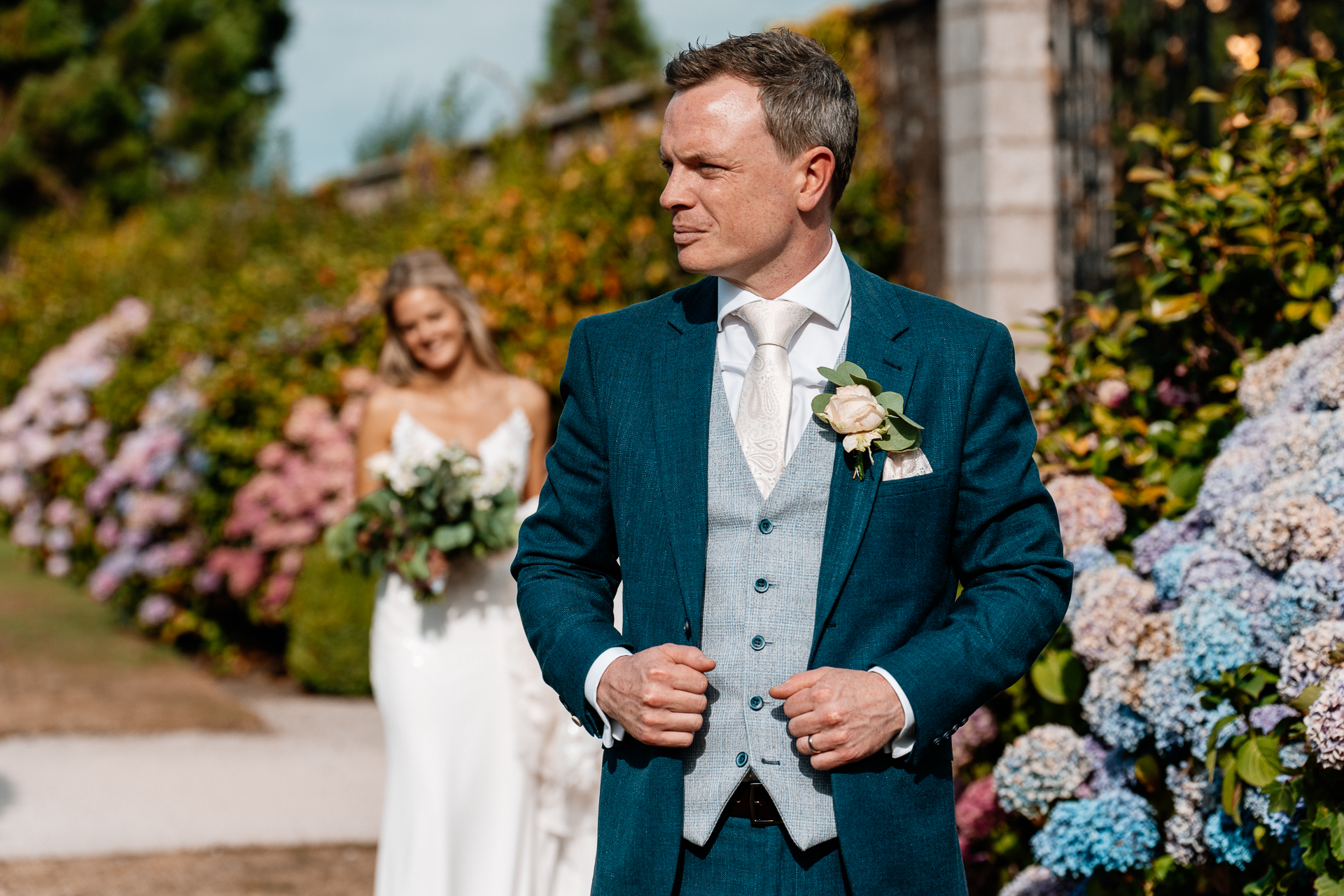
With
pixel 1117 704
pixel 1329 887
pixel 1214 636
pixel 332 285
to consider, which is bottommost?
pixel 1329 887

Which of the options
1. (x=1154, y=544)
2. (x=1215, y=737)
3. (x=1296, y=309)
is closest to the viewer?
(x=1215, y=737)

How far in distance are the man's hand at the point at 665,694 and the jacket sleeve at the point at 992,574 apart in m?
0.09

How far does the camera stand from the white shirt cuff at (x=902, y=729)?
1.83 metres

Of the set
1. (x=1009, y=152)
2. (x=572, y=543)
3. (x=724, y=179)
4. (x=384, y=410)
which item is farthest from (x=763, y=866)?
(x=1009, y=152)

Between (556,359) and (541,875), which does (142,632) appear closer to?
(556,359)

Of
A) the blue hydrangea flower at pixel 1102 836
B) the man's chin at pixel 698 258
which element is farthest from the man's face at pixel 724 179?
the blue hydrangea flower at pixel 1102 836

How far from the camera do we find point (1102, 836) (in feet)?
9.49

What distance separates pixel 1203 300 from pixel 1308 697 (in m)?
1.36

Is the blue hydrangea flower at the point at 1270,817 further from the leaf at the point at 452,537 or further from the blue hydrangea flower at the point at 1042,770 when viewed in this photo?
the leaf at the point at 452,537

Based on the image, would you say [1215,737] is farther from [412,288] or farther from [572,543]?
[412,288]

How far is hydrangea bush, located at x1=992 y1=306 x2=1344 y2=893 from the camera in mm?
2535

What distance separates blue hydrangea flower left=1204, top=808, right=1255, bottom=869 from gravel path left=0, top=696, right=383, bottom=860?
3.37 m

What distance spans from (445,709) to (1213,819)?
7.18 ft

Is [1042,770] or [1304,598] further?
[1042,770]
